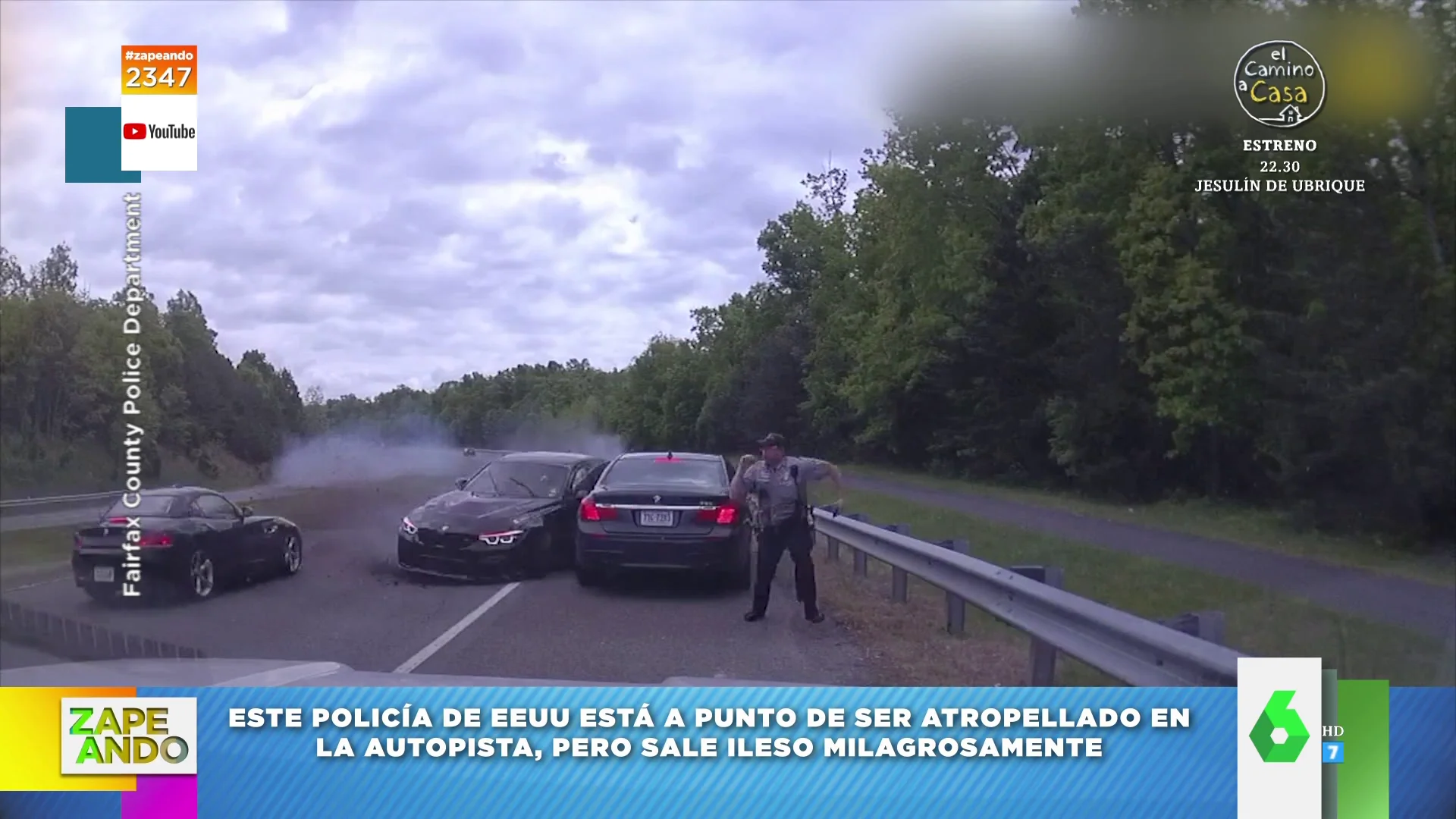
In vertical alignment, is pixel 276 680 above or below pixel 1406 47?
below

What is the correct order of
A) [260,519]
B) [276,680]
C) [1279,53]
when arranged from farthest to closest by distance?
1. [260,519]
2. [1279,53]
3. [276,680]

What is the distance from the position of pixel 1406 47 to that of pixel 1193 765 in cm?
281

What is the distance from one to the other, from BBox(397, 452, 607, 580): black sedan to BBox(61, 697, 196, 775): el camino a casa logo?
11.3 ft

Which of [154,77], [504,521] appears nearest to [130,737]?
[154,77]

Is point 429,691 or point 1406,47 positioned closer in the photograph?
point 429,691

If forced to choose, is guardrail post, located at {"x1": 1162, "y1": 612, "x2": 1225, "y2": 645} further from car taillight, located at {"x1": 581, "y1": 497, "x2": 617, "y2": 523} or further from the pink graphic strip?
car taillight, located at {"x1": 581, "y1": 497, "x2": 617, "y2": 523}

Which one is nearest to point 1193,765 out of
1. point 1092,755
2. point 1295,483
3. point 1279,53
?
point 1092,755

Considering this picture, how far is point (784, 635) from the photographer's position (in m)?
6.51

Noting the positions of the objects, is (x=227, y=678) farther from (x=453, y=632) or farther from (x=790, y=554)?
(x=790, y=554)

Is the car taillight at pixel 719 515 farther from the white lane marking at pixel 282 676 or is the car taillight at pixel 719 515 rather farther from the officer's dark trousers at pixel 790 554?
the white lane marking at pixel 282 676

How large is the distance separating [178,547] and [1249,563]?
4604mm

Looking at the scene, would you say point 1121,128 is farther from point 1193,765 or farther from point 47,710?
point 47,710

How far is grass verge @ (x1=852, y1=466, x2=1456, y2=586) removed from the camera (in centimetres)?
530

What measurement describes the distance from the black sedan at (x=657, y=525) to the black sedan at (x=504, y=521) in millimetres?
308
